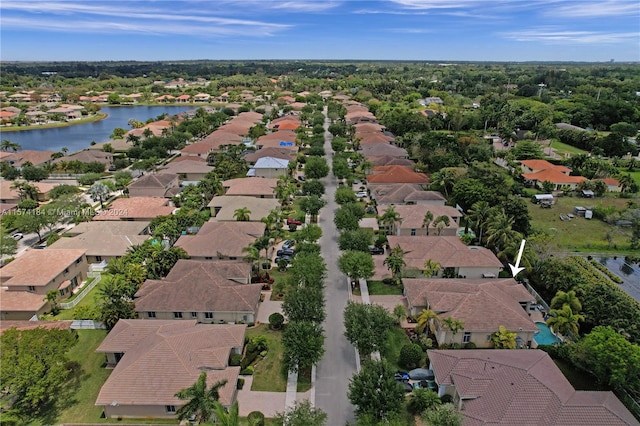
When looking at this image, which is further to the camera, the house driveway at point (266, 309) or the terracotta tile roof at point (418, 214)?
the terracotta tile roof at point (418, 214)

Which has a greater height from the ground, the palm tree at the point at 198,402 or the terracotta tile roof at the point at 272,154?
the terracotta tile roof at the point at 272,154

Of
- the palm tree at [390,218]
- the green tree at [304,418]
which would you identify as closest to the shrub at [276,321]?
the green tree at [304,418]

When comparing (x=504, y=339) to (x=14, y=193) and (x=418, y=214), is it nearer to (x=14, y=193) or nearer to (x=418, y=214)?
(x=418, y=214)

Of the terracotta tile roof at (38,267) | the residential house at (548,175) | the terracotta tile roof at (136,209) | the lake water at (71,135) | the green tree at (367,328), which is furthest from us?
the lake water at (71,135)

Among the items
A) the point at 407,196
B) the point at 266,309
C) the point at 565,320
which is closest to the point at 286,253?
the point at 266,309

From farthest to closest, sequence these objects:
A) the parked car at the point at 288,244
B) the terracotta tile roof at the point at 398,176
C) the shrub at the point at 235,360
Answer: the terracotta tile roof at the point at 398,176 → the parked car at the point at 288,244 → the shrub at the point at 235,360

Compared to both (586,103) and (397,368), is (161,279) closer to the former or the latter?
(397,368)

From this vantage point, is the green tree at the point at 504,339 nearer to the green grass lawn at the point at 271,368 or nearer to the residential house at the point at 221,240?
the green grass lawn at the point at 271,368
